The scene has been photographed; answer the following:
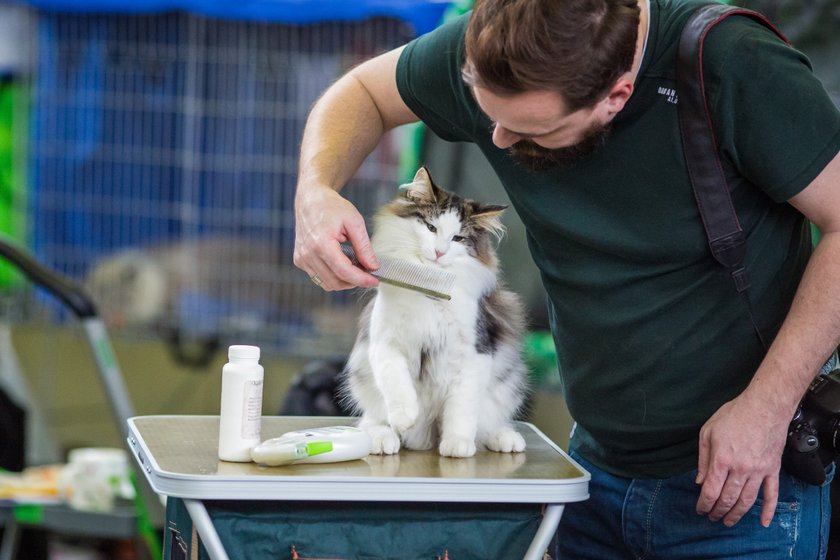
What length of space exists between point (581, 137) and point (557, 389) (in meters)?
1.95

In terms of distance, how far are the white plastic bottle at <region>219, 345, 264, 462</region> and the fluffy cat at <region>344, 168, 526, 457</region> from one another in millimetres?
186

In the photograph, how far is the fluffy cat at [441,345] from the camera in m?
1.37

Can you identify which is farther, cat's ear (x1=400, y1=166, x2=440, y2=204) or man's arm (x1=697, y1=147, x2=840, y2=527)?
cat's ear (x1=400, y1=166, x2=440, y2=204)

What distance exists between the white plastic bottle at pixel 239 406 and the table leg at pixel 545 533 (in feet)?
1.14

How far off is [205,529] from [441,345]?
0.41 metres

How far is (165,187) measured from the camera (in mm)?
3697

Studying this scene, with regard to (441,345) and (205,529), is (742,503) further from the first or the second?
(205,529)

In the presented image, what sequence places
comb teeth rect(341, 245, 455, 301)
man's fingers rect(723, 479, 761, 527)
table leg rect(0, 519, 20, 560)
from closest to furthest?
man's fingers rect(723, 479, 761, 527)
comb teeth rect(341, 245, 455, 301)
table leg rect(0, 519, 20, 560)

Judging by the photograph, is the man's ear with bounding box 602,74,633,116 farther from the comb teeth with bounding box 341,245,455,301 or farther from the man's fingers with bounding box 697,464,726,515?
the man's fingers with bounding box 697,464,726,515

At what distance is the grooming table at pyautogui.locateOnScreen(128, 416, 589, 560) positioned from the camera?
1.12m

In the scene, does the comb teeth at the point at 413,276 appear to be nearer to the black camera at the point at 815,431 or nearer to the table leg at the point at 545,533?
the table leg at the point at 545,533

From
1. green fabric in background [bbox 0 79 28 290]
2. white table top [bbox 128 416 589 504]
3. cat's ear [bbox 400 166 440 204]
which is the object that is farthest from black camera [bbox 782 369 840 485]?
green fabric in background [bbox 0 79 28 290]

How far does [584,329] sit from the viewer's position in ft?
4.42

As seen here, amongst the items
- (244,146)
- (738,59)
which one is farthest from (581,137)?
(244,146)
